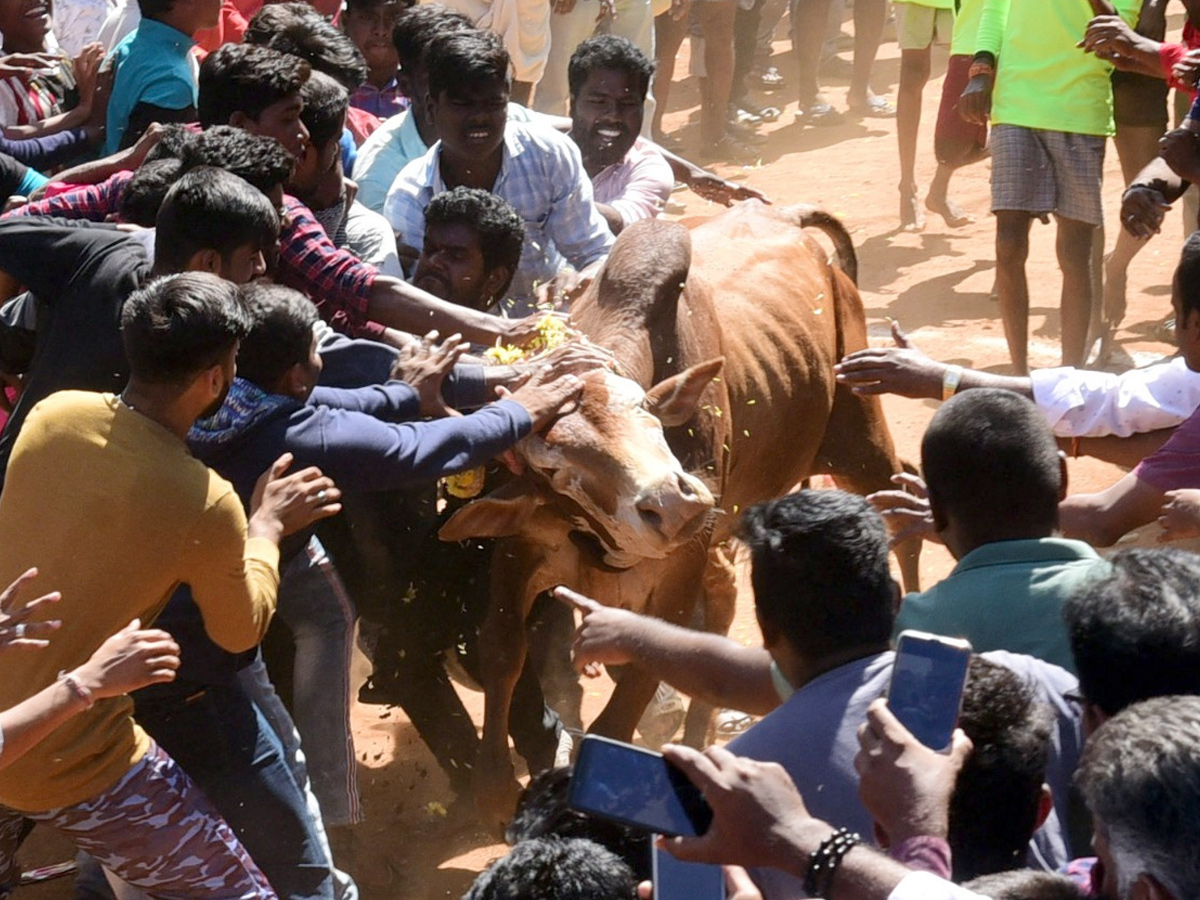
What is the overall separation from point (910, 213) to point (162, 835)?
423 inches

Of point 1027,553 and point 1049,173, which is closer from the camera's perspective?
point 1027,553

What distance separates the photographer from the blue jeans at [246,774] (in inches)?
165

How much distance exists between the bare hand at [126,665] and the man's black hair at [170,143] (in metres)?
2.30

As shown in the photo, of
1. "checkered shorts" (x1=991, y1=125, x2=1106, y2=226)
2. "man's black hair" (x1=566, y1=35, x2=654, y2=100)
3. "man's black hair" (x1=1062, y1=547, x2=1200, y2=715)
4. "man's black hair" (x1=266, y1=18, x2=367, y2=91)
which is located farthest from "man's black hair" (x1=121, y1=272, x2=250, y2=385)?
"checkered shorts" (x1=991, y1=125, x2=1106, y2=226)

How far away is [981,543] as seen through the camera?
3631 millimetres

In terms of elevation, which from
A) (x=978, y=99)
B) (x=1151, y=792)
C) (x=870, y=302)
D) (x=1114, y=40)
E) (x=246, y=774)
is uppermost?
(x=1114, y=40)

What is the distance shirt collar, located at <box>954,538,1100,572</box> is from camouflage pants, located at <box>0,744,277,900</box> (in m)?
1.93

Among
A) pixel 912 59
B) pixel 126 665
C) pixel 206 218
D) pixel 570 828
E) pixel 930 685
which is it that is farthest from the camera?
pixel 912 59

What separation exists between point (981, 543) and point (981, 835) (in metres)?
0.97

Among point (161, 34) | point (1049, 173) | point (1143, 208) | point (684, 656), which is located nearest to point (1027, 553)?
point (684, 656)

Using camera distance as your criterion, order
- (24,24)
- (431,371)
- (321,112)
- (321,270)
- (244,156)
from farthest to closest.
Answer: (24,24)
(321,112)
(321,270)
(244,156)
(431,371)

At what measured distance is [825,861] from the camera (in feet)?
8.21

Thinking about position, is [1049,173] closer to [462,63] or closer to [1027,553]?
[462,63]

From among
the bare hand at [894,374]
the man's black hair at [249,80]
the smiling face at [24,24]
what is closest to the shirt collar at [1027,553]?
the bare hand at [894,374]
